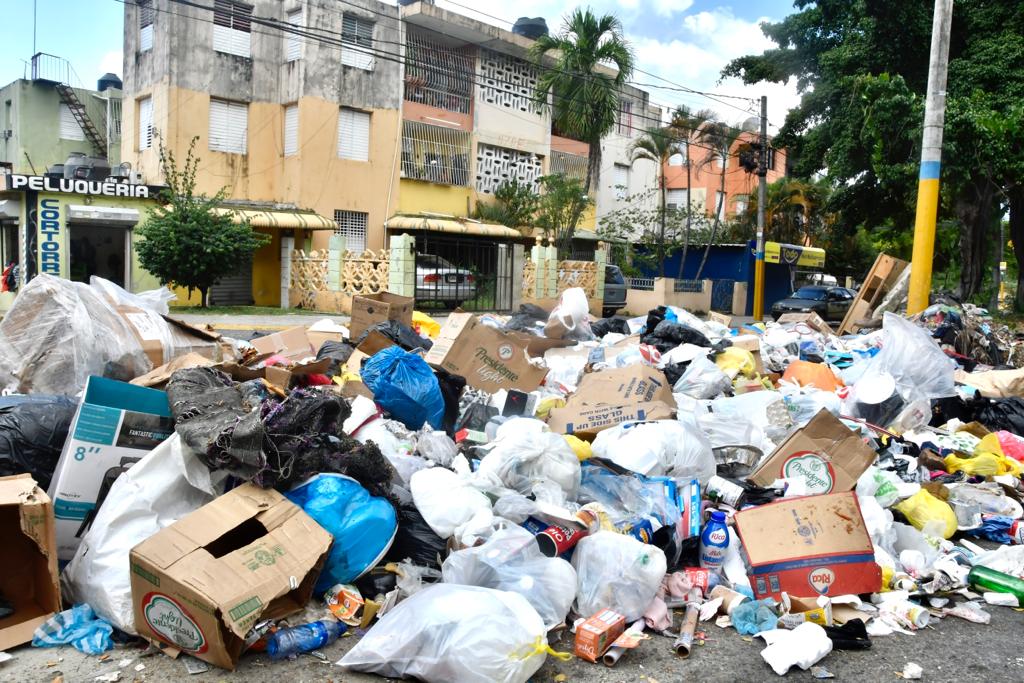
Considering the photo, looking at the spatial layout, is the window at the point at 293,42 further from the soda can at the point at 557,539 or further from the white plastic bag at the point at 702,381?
the soda can at the point at 557,539

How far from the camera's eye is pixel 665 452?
4.11 m

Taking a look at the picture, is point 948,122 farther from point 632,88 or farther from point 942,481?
point 632,88

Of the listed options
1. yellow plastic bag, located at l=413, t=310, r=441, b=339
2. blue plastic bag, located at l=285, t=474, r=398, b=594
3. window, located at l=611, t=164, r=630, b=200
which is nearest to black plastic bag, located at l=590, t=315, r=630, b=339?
yellow plastic bag, located at l=413, t=310, r=441, b=339

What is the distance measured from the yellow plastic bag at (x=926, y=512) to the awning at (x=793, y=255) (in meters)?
22.1

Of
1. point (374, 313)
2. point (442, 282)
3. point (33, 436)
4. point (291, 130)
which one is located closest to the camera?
point (33, 436)

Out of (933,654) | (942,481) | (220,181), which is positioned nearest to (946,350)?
(942,481)

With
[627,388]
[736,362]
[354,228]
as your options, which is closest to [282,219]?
[354,228]

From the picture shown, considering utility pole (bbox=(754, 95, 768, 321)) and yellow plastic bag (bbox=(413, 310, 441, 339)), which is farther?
utility pole (bbox=(754, 95, 768, 321))

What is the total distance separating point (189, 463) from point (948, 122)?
14.8 meters

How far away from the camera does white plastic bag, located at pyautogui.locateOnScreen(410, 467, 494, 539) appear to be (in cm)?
329

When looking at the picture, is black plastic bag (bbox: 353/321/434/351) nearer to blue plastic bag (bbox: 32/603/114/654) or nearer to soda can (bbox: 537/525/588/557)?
soda can (bbox: 537/525/588/557)

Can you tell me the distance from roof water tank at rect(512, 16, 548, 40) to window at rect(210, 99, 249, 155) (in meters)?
9.70

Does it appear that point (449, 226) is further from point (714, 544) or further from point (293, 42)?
point (714, 544)

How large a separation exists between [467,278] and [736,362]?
10639 millimetres
